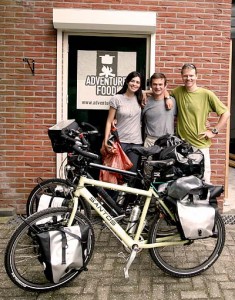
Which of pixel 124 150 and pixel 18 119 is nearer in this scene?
pixel 124 150

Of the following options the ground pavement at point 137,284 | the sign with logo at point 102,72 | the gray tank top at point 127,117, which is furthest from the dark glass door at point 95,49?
the ground pavement at point 137,284

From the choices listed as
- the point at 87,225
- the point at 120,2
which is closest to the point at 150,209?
the point at 87,225

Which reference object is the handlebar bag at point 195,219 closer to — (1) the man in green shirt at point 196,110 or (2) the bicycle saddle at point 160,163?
(2) the bicycle saddle at point 160,163

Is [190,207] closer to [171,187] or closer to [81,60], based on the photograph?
[171,187]

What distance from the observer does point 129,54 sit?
5191 mm

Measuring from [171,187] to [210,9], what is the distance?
2807mm

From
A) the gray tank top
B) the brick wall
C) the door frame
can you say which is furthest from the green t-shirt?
the door frame

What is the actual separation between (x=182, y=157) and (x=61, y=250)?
1.34 meters

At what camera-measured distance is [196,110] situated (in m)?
4.50

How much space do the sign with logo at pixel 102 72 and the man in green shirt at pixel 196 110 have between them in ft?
3.10

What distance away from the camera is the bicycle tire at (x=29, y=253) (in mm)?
3115

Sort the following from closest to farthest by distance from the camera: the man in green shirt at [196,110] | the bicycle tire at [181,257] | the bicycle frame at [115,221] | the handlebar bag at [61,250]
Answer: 1. the handlebar bag at [61,250]
2. the bicycle frame at [115,221]
3. the bicycle tire at [181,257]
4. the man in green shirt at [196,110]

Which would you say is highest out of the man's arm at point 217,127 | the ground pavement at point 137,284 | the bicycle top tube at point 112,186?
the man's arm at point 217,127

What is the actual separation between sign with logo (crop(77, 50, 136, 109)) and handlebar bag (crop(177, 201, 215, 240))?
234 centimetres
